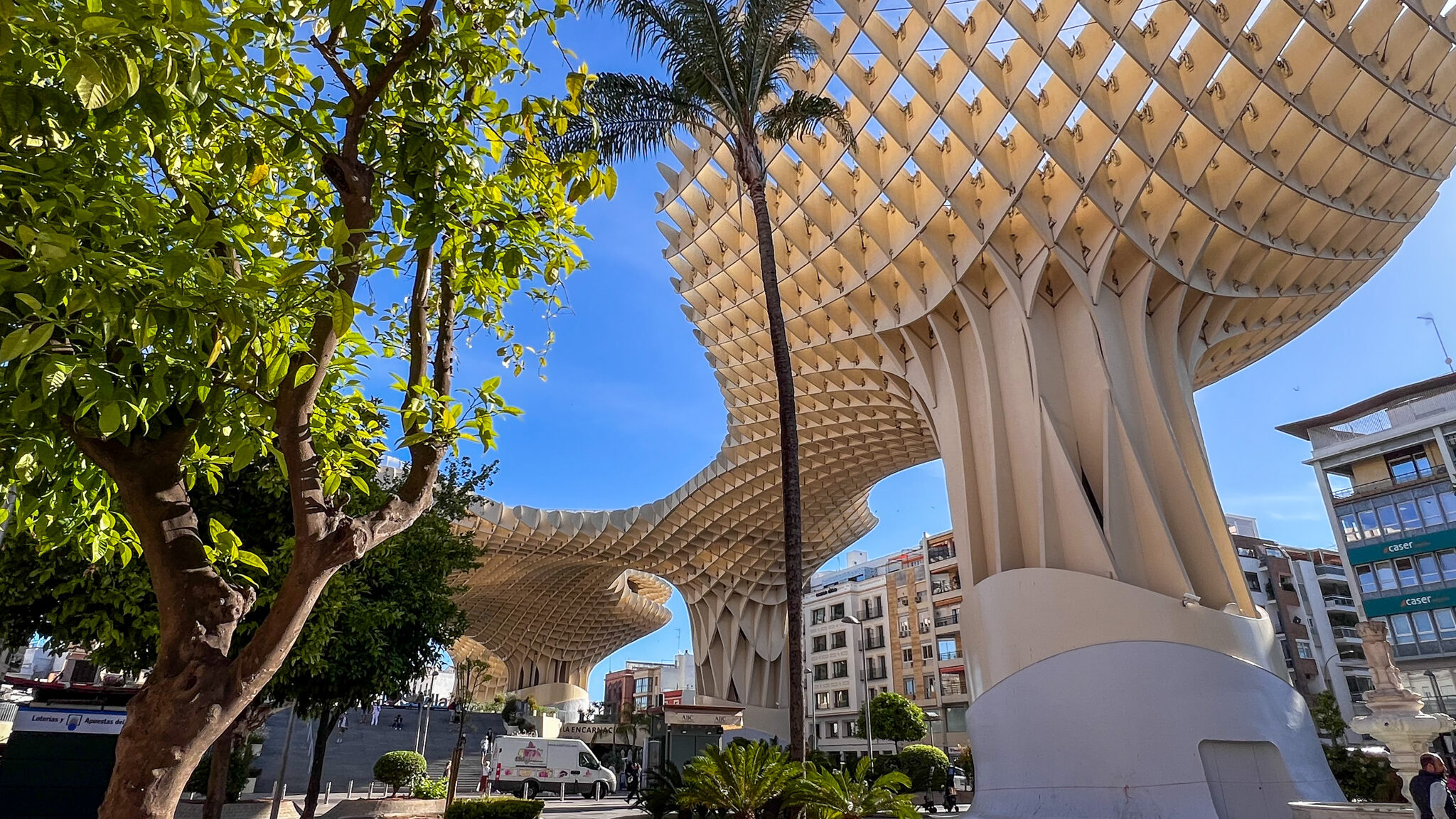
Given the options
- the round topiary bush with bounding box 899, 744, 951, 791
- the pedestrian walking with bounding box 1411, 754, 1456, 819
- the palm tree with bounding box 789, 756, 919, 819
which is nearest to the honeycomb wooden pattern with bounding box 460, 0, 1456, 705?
the pedestrian walking with bounding box 1411, 754, 1456, 819

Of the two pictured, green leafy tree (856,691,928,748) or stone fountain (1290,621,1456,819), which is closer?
stone fountain (1290,621,1456,819)

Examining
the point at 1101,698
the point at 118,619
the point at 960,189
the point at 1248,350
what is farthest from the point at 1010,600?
the point at 118,619

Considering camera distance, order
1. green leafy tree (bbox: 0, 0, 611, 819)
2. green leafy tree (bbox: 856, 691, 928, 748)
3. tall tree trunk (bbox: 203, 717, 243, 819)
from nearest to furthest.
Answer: green leafy tree (bbox: 0, 0, 611, 819), tall tree trunk (bbox: 203, 717, 243, 819), green leafy tree (bbox: 856, 691, 928, 748)

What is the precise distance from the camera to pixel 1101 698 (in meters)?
15.5

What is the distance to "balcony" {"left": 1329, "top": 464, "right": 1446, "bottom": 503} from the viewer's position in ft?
134

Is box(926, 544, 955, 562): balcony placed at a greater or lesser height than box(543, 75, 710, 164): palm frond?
greater

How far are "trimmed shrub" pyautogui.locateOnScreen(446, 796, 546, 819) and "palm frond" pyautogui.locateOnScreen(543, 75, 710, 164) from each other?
13.0 m

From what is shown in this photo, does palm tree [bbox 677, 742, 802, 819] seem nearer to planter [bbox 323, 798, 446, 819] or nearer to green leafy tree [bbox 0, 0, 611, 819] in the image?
planter [bbox 323, 798, 446, 819]

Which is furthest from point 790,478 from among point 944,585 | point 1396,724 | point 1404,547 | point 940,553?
point 940,553

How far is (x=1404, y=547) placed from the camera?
40312 millimetres

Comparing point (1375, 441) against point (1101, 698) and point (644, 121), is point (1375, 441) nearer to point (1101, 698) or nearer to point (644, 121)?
point (1101, 698)

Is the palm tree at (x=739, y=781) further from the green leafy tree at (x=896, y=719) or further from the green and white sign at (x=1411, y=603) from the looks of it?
the green and white sign at (x=1411, y=603)

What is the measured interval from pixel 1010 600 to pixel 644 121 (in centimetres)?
1234

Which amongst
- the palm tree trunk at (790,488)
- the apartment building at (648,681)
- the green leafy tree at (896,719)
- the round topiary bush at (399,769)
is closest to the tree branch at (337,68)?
the palm tree trunk at (790,488)
